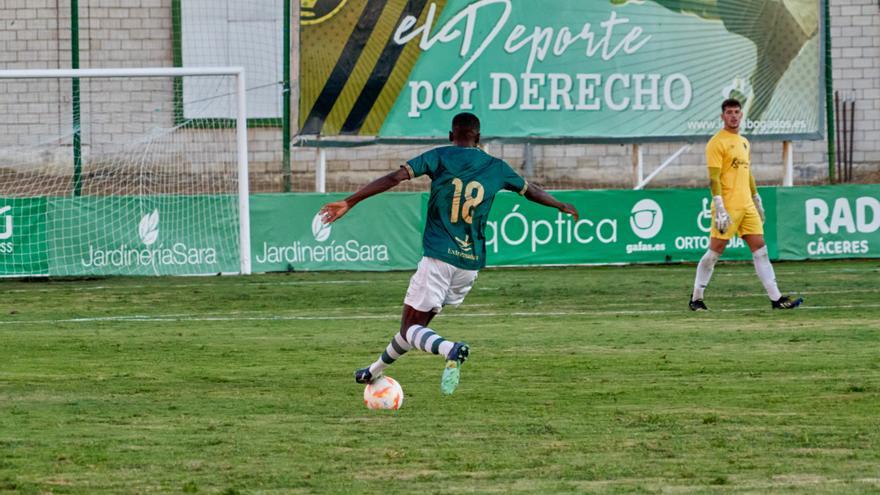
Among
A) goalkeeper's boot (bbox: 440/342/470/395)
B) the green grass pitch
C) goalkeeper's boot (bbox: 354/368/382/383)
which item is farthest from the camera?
goalkeeper's boot (bbox: 354/368/382/383)

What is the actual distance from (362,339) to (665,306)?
15.4 ft

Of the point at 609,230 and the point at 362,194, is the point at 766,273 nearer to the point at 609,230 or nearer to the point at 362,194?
the point at 609,230

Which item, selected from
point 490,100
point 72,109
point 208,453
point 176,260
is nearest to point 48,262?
point 176,260

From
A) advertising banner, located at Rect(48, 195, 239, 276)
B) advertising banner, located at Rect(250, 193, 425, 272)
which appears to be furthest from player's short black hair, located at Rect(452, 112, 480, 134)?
advertising banner, located at Rect(48, 195, 239, 276)

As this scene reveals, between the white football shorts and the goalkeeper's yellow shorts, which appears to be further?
the goalkeeper's yellow shorts

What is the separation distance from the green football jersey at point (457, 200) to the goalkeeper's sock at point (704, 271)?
23.3 feet

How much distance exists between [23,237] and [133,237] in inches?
61.3

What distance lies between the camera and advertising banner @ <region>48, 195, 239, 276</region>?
2281cm

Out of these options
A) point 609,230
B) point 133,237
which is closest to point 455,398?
point 133,237

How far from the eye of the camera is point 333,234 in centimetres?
2391

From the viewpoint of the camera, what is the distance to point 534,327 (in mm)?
15633

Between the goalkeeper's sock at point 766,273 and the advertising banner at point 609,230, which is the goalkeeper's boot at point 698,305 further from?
the advertising banner at point 609,230

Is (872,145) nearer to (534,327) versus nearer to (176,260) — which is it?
(176,260)

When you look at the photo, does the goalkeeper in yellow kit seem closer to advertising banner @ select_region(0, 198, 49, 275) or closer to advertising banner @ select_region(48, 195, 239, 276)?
advertising banner @ select_region(48, 195, 239, 276)
